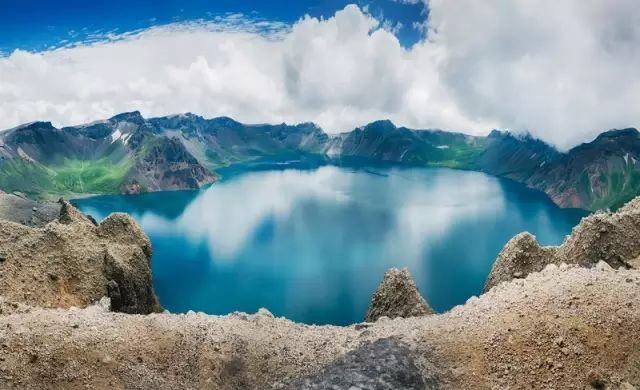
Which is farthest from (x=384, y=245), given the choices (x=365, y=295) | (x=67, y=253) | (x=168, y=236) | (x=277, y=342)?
(x=277, y=342)

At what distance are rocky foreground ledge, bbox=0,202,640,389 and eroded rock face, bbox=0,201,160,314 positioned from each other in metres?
11.4

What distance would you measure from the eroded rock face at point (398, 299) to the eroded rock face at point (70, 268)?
25.5 m

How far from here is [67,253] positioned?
1938 inches

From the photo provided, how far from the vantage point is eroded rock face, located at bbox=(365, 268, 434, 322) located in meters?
45.2

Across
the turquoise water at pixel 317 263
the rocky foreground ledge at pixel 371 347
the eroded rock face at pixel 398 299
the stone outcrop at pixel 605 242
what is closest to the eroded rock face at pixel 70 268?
the rocky foreground ledge at pixel 371 347

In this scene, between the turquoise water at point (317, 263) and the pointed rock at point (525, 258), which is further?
the turquoise water at point (317, 263)

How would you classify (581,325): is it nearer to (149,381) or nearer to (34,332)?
(149,381)

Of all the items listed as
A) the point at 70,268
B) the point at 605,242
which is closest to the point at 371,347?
the point at 605,242

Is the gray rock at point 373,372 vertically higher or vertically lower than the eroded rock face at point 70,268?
lower

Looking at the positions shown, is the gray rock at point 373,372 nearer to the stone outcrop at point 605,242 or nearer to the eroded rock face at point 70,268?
the stone outcrop at point 605,242

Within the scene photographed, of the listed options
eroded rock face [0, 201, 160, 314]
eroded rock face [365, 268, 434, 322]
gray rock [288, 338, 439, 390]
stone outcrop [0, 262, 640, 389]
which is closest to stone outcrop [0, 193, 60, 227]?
eroded rock face [0, 201, 160, 314]

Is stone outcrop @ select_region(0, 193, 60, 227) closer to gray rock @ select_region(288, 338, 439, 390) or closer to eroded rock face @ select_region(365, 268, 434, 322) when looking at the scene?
eroded rock face @ select_region(365, 268, 434, 322)

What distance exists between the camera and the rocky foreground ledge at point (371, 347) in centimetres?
2680

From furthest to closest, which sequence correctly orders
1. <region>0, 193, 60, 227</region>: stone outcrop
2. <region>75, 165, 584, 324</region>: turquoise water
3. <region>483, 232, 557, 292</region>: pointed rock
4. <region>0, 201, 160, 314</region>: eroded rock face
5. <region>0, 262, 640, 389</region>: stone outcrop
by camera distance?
<region>75, 165, 584, 324</region>: turquoise water → <region>0, 193, 60, 227</region>: stone outcrop → <region>0, 201, 160, 314</region>: eroded rock face → <region>483, 232, 557, 292</region>: pointed rock → <region>0, 262, 640, 389</region>: stone outcrop
